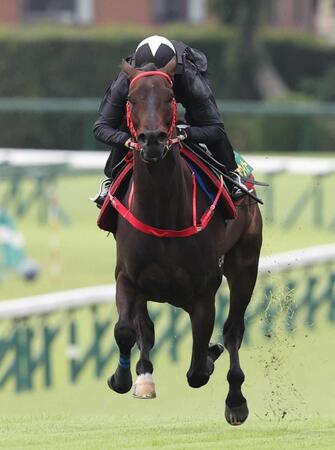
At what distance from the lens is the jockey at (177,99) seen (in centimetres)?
762

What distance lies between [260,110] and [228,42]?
16.4 ft

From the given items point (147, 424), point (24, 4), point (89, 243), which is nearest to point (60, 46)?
point (24, 4)

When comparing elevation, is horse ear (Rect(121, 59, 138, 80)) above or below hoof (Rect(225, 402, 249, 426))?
above

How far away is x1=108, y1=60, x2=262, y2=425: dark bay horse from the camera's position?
23.7 feet

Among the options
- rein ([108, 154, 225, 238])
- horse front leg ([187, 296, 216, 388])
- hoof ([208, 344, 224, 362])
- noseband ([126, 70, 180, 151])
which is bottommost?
hoof ([208, 344, 224, 362])

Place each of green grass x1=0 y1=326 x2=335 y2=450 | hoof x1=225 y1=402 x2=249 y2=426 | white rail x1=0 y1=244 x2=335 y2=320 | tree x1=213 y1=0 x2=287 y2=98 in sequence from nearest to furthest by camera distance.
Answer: green grass x1=0 y1=326 x2=335 y2=450 → hoof x1=225 y1=402 x2=249 y2=426 → white rail x1=0 y1=244 x2=335 y2=320 → tree x1=213 y1=0 x2=287 y2=98

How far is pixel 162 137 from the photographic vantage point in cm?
704

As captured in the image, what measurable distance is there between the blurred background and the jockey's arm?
1.51 m

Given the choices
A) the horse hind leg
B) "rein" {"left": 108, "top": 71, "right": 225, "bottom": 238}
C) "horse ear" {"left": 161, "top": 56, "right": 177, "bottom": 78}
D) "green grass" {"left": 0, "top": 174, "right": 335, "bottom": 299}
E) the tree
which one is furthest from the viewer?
the tree

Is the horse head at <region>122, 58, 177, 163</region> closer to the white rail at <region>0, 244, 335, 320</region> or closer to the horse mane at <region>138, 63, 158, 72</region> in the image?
the horse mane at <region>138, 63, 158, 72</region>

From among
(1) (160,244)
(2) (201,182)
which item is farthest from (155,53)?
(1) (160,244)

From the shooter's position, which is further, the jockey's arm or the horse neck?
the jockey's arm

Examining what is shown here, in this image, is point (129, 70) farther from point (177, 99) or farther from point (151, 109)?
point (177, 99)

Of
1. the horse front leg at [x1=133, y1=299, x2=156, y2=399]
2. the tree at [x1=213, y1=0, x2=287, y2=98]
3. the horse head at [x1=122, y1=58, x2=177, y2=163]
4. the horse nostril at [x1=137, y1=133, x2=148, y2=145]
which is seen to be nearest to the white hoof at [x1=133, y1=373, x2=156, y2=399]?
the horse front leg at [x1=133, y1=299, x2=156, y2=399]
